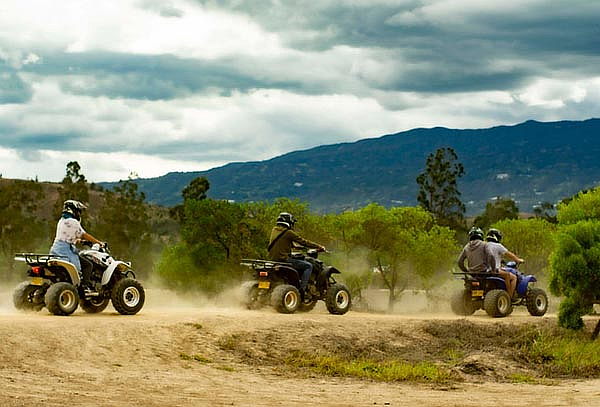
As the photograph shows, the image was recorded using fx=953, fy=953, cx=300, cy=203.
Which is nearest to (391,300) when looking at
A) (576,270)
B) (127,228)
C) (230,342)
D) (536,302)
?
(536,302)

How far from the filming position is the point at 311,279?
24422 millimetres

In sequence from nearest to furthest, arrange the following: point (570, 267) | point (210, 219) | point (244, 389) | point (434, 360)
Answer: point (244, 389)
point (434, 360)
point (570, 267)
point (210, 219)

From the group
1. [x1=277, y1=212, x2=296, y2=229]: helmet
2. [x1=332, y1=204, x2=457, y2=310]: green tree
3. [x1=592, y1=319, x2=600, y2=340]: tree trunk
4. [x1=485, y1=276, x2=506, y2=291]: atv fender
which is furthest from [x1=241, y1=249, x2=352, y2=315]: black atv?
[x1=332, y1=204, x2=457, y2=310]: green tree

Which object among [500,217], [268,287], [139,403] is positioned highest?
[500,217]

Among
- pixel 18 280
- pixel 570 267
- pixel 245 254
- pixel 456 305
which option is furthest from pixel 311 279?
pixel 18 280

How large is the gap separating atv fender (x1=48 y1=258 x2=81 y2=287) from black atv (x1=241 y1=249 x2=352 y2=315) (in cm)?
450

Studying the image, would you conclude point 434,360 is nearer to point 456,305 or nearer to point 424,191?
point 456,305

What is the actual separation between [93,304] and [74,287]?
126 cm

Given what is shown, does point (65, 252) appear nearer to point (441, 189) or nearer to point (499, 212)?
point (499, 212)

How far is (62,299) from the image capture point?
20.2 meters

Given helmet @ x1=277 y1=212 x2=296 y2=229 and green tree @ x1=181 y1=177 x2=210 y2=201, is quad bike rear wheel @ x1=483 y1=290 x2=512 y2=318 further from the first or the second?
green tree @ x1=181 y1=177 x2=210 y2=201

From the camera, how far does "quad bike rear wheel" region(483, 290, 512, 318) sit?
2558 cm

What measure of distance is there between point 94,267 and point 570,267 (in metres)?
12.7

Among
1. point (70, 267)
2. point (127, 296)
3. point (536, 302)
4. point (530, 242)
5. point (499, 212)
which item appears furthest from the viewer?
point (499, 212)
